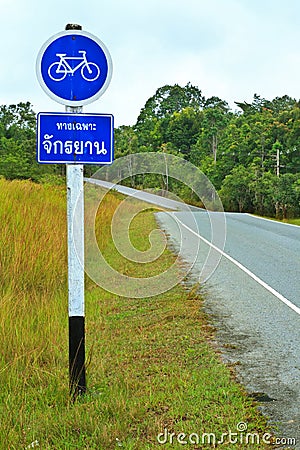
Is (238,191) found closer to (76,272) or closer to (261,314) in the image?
(261,314)

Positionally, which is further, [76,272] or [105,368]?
[105,368]

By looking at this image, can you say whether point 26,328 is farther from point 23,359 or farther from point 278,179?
point 278,179

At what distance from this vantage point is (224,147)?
57156mm

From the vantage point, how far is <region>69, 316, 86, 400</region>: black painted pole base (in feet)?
15.3

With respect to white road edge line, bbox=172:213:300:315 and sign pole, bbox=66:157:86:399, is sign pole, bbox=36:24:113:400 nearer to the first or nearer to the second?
sign pole, bbox=66:157:86:399

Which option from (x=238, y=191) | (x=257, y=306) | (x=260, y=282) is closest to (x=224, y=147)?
(x=238, y=191)

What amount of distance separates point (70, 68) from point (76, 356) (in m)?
2.21

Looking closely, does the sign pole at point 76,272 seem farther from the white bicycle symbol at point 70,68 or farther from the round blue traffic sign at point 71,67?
the white bicycle symbol at point 70,68

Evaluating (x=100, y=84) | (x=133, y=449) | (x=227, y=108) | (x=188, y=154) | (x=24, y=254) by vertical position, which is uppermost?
(x=227, y=108)

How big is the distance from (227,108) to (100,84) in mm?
82241

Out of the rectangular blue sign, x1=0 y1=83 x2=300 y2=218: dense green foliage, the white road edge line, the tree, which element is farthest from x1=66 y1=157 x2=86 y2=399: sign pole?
the tree

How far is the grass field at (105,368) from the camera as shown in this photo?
411 cm

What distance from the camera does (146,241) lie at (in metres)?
15.8

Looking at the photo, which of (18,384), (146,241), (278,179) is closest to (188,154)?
(278,179)
